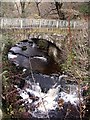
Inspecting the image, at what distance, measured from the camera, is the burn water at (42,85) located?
244cm

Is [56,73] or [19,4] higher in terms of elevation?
[19,4]

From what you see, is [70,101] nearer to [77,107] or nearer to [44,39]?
[77,107]

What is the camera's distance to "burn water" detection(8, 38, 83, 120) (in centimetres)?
244

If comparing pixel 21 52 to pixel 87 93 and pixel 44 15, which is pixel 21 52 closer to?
pixel 44 15

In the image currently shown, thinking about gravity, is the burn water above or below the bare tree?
below

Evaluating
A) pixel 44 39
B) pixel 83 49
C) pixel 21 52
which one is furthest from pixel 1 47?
pixel 83 49

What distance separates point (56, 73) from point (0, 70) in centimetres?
40

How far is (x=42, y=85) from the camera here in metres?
2.45

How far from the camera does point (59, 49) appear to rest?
2445 mm

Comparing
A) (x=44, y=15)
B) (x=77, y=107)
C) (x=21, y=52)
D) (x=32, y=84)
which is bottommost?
(x=77, y=107)

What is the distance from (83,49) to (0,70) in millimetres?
605

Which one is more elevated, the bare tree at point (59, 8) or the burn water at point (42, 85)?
the bare tree at point (59, 8)

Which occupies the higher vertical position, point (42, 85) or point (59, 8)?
point (59, 8)

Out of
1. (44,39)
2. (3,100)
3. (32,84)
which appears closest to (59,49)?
(44,39)
